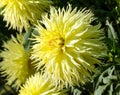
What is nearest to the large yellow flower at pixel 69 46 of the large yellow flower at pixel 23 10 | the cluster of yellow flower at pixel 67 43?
the cluster of yellow flower at pixel 67 43

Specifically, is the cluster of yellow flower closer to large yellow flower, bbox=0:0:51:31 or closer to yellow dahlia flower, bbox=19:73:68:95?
large yellow flower, bbox=0:0:51:31

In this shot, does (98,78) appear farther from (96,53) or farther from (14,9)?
(14,9)

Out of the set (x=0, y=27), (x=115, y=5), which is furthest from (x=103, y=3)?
(x=0, y=27)

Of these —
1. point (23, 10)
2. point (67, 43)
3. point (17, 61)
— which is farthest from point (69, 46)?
point (17, 61)

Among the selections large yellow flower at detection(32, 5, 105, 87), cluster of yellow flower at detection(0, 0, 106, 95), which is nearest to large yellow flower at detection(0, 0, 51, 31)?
Result: cluster of yellow flower at detection(0, 0, 106, 95)

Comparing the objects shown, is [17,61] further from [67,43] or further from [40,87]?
[67,43]

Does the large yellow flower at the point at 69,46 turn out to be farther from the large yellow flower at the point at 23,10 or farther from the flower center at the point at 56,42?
the large yellow flower at the point at 23,10

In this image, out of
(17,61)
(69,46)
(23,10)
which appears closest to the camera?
(69,46)
